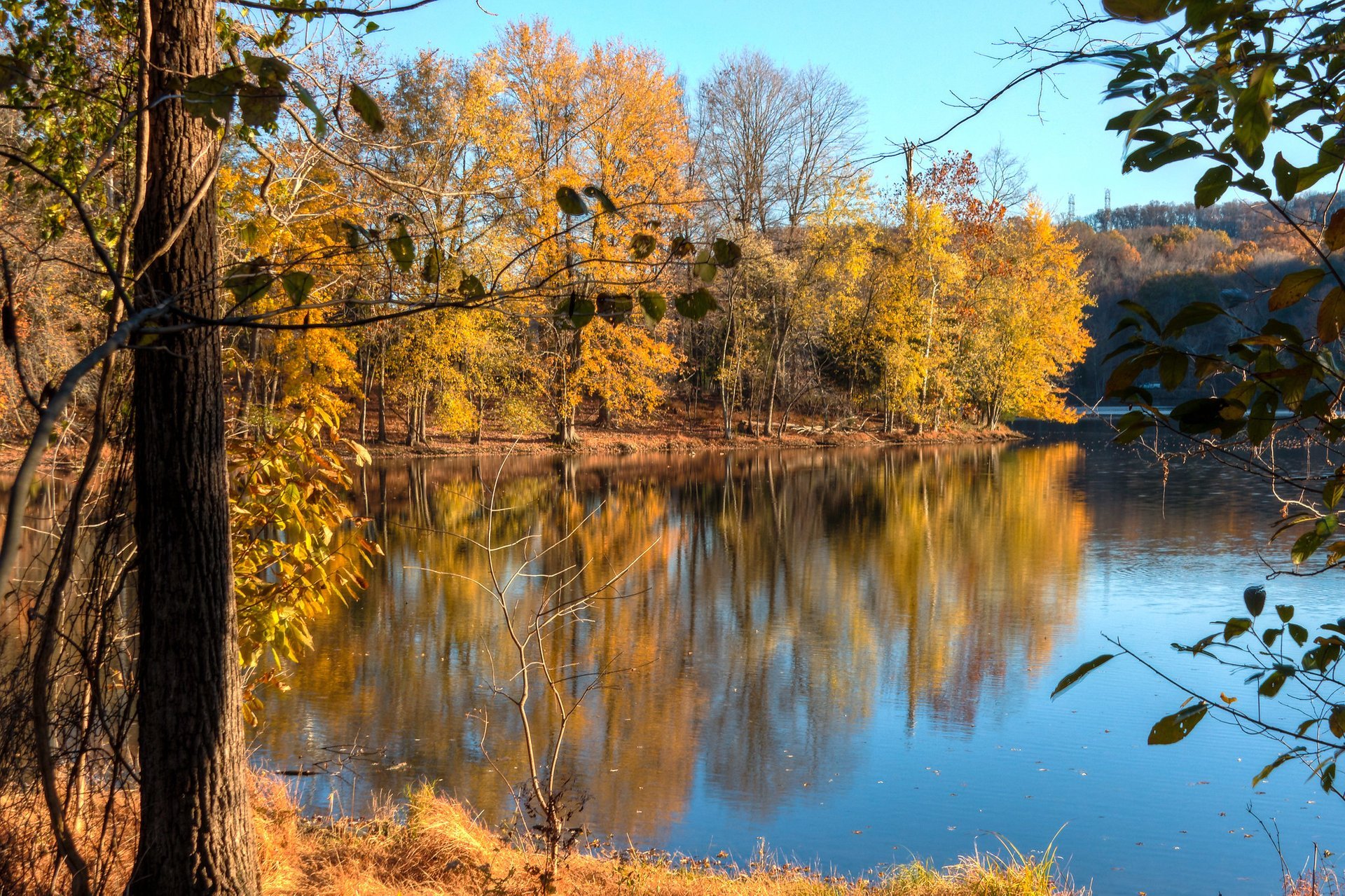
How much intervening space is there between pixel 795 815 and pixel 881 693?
2541 millimetres

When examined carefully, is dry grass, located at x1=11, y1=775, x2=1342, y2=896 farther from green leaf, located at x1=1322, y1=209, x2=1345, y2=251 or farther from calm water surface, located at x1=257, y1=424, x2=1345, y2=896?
green leaf, located at x1=1322, y1=209, x2=1345, y2=251

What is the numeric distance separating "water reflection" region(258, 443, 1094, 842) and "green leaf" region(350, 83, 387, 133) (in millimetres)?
5124

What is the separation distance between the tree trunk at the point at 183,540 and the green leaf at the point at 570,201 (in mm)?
1484

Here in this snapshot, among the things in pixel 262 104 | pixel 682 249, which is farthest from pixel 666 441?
pixel 262 104

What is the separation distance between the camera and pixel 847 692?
868 centimetres

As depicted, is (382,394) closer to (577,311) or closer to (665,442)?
(665,442)

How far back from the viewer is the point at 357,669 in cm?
906

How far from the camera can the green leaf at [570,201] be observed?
184 cm

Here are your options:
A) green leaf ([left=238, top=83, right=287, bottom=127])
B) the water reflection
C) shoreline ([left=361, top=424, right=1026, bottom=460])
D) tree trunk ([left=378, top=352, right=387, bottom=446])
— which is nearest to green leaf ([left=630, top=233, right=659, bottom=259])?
green leaf ([left=238, top=83, right=287, bottom=127])

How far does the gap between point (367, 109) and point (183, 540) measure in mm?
1722

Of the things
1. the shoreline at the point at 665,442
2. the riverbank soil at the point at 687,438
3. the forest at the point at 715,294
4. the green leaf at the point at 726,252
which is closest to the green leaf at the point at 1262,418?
the green leaf at the point at 726,252

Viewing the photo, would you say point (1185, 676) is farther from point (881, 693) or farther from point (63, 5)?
point (63, 5)

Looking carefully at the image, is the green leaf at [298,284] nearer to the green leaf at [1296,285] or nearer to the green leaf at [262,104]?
→ the green leaf at [262,104]

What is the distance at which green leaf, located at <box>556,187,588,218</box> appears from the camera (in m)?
1.84
